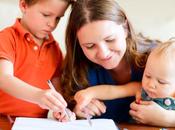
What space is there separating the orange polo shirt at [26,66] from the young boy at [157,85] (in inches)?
5.7

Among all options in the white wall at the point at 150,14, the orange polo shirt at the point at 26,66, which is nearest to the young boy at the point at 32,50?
the orange polo shirt at the point at 26,66

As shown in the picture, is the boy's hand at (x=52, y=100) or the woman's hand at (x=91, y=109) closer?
the boy's hand at (x=52, y=100)

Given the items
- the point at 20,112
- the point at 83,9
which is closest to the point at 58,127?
the point at 20,112

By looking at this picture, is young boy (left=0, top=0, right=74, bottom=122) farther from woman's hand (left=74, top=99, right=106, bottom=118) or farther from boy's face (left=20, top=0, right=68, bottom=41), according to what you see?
woman's hand (left=74, top=99, right=106, bottom=118)

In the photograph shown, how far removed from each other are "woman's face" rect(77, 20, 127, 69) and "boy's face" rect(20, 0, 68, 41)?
0.09m

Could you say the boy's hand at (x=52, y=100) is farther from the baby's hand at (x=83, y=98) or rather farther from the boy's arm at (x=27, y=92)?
the baby's hand at (x=83, y=98)

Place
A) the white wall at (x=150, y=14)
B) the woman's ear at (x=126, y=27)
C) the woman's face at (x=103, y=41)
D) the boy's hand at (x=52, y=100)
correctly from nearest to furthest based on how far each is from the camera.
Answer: the boy's hand at (x=52, y=100) → the woman's face at (x=103, y=41) → the woman's ear at (x=126, y=27) → the white wall at (x=150, y=14)

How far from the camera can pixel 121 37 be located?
101 centimetres

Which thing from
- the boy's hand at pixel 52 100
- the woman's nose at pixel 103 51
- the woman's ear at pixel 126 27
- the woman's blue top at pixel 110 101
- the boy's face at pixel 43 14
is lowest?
the woman's blue top at pixel 110 101

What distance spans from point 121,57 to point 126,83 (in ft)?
0.31

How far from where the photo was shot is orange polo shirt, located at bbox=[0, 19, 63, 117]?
1047mm

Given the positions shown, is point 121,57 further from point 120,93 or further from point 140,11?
point 140,11

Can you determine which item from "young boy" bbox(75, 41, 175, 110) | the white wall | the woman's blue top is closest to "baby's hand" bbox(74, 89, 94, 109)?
"young boy" bbox(75, 41, 175, 110)

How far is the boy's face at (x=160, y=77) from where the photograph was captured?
3.03 feet
